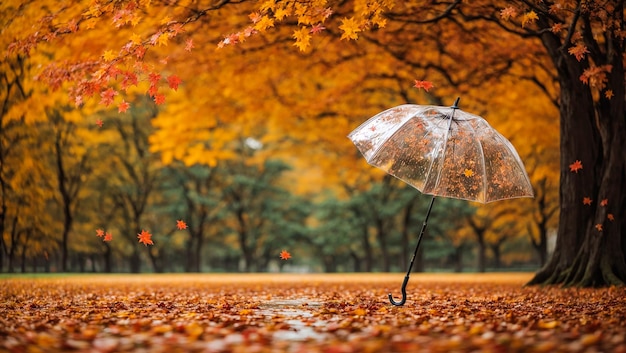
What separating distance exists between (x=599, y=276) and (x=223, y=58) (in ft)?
28.5

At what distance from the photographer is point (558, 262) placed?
37.4 ft

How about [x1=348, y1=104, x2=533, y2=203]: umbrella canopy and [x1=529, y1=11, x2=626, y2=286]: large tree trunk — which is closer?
[x1=348, y1=104, x2=533, y2=203]: umbrella canopy

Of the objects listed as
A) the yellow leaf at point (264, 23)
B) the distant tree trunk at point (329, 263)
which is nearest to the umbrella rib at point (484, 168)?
the yellow leaf at point (264, 23)

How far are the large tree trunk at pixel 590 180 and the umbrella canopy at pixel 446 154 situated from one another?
468 centimetres

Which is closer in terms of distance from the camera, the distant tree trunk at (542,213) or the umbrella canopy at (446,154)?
the umbrella canopy at (446,154)

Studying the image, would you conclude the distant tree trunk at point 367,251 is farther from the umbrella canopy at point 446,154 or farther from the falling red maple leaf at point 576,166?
the umbrella canopy at point 446,154

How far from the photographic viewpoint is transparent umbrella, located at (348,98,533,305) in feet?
21.6

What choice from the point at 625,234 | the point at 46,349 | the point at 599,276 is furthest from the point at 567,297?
the point at 46,349

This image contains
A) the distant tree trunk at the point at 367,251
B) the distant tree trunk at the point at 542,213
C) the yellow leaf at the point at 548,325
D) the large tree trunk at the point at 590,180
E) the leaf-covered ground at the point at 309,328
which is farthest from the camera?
the distant tree trunk at the point at 367,251

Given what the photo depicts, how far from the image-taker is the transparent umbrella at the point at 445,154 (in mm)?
6570

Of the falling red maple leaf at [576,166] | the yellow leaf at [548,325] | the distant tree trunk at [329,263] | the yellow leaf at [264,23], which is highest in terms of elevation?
the yellow leaf at [264,23]

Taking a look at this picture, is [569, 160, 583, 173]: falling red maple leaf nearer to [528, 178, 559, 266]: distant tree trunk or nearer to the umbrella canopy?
the umbrella canopy

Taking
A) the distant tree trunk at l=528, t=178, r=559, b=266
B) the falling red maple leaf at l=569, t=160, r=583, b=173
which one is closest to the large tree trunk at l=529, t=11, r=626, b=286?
the falling red maple leaf at l=569, t=160, r=583, b=173

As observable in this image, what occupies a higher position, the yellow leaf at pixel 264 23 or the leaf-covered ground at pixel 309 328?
the yellow leaf at pixel 264 23
